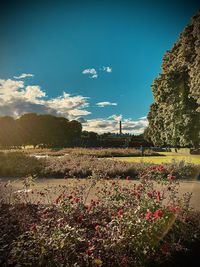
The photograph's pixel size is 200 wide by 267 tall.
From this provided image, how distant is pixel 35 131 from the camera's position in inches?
2869

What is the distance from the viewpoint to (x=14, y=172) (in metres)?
18.6

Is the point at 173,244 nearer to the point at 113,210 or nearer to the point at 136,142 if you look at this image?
the point at 113,210

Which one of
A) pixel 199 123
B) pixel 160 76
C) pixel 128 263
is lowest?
pixel 128 263

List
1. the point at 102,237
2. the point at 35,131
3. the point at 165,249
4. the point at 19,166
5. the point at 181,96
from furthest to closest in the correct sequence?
1. the point at 35,131
2. the point at 181,96
3. the point at 19,166
4. the point at 102,237
5. the point at 165,249

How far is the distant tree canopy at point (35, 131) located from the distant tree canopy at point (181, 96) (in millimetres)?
43917

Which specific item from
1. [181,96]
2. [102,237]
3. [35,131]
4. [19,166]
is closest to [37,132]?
[35,131]

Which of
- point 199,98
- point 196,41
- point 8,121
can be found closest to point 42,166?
point 199,98

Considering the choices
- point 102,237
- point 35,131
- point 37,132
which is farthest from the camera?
point 35,131

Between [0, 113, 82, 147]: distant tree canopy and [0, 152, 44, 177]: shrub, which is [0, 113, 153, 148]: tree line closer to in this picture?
[0, 113, 82, 147]: distant tree canopy

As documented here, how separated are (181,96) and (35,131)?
51.8m

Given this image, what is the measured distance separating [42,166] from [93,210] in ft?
38.3

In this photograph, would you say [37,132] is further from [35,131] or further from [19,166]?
[19,166]

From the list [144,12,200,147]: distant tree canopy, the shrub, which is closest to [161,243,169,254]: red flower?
the shrub

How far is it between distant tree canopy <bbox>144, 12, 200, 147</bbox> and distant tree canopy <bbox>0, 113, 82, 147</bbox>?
4392 centimetres
